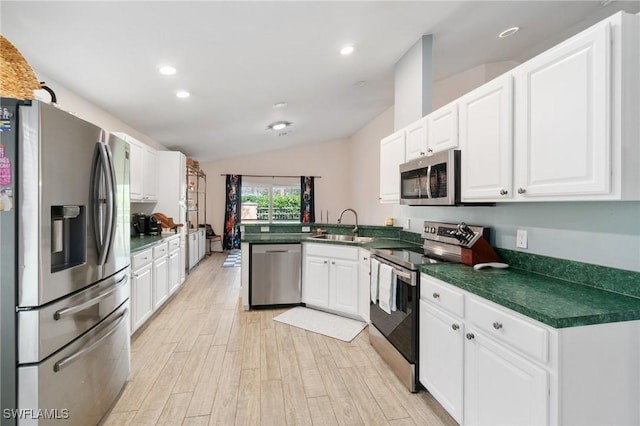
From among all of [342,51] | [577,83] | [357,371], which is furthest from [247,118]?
[577,83]

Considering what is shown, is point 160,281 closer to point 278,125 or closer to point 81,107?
point 81,107

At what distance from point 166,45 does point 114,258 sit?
5.00 feet

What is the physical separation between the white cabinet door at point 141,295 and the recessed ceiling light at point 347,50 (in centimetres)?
274

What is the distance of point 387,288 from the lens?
2430 mm

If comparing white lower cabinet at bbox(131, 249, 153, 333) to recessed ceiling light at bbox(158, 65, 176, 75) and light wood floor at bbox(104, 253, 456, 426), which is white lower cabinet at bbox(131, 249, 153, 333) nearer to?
light wood floor at bbox(104, 253, 456, 426)

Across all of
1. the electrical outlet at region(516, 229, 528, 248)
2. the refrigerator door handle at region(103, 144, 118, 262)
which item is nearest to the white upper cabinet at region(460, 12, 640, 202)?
the electrical outlet at region(516, 229, 528, 248)

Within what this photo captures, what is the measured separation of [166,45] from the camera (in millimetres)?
2205

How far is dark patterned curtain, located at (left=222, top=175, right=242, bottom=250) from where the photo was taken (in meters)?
8.03

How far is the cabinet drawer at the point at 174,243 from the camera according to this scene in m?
3.90

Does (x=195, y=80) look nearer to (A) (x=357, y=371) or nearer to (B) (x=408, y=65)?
(B) (x=408, y=65)

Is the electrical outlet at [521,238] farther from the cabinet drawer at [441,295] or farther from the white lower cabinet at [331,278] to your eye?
the white lower cabinet at [331,278]

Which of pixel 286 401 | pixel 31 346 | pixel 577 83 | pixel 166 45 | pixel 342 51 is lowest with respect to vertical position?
pixel 286 401

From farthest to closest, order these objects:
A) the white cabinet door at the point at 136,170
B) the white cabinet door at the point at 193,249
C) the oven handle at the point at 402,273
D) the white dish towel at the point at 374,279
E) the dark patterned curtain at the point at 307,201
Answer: the dark patterned curtain at the point at 307,201 → the white cabinet door at the point at 193,249 → the white cabinet door at the point at 136,170 → the white dish towel at the point at 374,279 → the oven handle at the point at 402,273

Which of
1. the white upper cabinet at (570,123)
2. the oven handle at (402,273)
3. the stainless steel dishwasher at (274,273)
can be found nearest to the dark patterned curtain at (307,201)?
the stainless steel dishwasher at (274,273)
